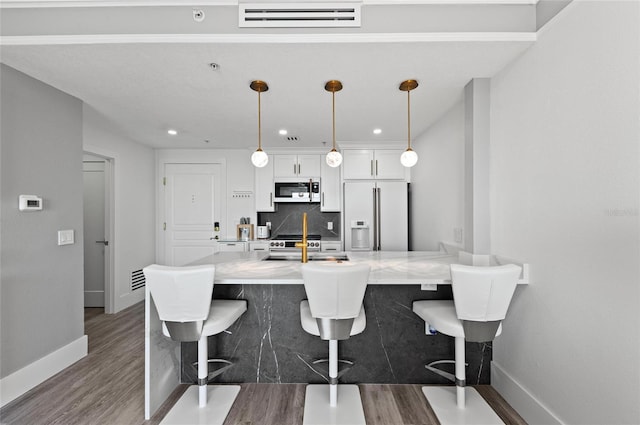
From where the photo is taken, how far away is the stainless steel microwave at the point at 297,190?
4.78m

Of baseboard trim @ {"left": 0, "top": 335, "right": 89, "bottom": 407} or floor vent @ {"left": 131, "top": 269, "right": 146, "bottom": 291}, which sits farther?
floor vent @ {"left": 131, "top": 269, "right": 146, "bottom": 291}

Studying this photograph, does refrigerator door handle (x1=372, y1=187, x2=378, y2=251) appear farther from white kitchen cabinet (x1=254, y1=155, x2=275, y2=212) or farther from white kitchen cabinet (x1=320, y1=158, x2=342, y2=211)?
white kitchen cabinet (x1=254, y1=155, x2=275, y2=212)

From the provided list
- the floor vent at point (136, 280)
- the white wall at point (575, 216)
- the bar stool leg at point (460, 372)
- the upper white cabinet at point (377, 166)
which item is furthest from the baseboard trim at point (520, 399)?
the floor vent at point (136, 280)

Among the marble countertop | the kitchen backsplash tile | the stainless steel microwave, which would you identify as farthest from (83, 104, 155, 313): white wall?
the marble countertop

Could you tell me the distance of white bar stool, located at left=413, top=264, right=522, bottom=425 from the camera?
171cm

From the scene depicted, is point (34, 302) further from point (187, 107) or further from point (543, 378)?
point (543, 378)

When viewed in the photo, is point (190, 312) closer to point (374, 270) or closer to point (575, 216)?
point (374, 270)

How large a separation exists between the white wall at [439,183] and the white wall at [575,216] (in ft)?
2.64

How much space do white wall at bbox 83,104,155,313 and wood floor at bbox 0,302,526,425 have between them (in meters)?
1.73

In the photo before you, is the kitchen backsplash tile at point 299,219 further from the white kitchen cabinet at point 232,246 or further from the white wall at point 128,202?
the white wall at point 128,202

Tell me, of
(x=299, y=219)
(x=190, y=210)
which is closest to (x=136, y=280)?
(x=190, y=210)

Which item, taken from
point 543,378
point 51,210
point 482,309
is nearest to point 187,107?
point 51,210

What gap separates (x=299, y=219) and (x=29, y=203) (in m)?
3.37

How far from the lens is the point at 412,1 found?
184cm
